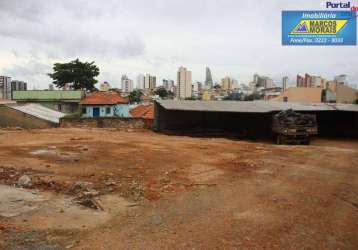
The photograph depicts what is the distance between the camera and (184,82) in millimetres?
84812

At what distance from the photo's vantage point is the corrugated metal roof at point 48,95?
4400cm

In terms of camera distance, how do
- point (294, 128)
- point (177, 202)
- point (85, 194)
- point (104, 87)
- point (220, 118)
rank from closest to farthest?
1. point (177, 202)
2. point (85, 194)
3. point (294, 128)
4. point (220, 118)
5. point (104, 87)

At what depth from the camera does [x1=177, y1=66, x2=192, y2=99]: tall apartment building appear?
8394 cm

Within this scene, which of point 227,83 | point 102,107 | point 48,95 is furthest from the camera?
point 227,83

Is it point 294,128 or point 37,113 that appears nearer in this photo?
point 294,128

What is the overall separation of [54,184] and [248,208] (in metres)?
4.19

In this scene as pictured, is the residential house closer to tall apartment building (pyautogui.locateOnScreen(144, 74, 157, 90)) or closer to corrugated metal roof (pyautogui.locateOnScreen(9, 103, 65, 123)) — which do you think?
corrugated metal roof (pyautogui.locateOnScreen(9, 103, 65, 123))

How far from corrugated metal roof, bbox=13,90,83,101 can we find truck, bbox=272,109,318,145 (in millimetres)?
30456

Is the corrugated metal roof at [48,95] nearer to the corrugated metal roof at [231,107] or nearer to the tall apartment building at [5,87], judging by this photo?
the corrugated metal roof at [231,107]

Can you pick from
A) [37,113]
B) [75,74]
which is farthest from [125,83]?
[37,113]

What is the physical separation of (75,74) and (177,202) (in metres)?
44.8

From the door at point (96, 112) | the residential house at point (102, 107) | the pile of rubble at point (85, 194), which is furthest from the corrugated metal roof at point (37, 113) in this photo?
the pile of rubble at point (85, 194)

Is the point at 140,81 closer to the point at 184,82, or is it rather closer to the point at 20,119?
the point at 184,82

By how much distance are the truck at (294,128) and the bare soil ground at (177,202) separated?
19.6ft
